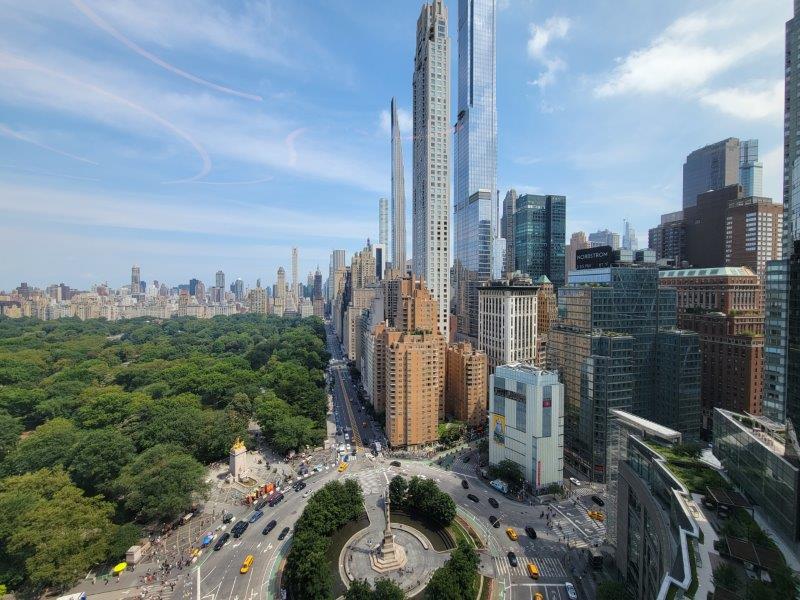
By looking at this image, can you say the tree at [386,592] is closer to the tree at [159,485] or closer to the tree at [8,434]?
the tree at [159,485]

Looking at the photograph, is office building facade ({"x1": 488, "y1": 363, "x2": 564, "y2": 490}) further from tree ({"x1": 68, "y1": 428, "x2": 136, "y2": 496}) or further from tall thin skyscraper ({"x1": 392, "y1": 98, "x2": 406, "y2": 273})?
tall thin skyscraper ({"x1": 392, "y1": 98, "x2": 406, "y2": 273})

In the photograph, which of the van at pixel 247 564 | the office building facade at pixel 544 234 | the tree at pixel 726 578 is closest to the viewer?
the tree at pixel 726 578

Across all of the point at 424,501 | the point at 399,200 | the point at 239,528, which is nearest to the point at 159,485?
the point at 239,528

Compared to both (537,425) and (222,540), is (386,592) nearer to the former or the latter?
(222,540)

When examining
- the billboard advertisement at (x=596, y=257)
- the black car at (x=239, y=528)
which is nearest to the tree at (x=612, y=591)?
the black car at (x=239, y=528)

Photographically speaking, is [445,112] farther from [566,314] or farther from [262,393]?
[262,393]

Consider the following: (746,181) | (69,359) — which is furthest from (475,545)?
(746,181)
